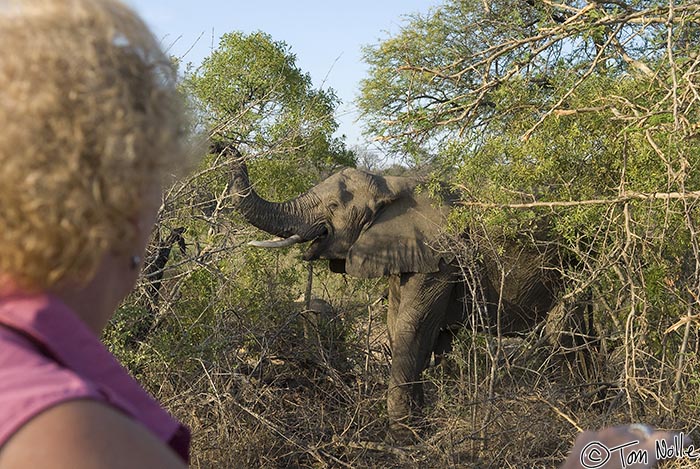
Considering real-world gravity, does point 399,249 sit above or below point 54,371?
below

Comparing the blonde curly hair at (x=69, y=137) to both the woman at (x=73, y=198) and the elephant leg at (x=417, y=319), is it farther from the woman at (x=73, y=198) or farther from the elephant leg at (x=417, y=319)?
the elephant leg at (x=417, y=319)

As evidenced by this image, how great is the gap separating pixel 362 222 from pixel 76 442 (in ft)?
25.6

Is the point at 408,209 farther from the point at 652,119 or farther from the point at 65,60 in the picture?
the point at 65,60

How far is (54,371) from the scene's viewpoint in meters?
0.75

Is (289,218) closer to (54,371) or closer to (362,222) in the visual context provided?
(362,222)

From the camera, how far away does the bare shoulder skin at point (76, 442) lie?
27.0 inches

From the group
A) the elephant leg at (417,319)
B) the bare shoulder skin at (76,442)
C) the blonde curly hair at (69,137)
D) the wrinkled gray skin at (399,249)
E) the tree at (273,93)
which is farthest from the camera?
the tree at (273,93)

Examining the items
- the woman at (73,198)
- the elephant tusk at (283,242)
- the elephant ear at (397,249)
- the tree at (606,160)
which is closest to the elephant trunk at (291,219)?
the elephant tusk at (283,242)

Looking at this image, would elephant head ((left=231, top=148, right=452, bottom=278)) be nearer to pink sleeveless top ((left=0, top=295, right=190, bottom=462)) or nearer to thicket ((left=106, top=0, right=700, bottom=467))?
thicket ((left=106, top=0, right=700, bottom=467))

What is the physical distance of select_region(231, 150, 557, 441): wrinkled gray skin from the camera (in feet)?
27.1

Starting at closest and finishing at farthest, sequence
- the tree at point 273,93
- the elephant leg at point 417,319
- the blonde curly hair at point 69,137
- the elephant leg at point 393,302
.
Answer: the blonde curly hair at point 69,137 → the elephant leg at point 417,319 → the elephant leg at point 393,302 → the tree at point 273,93

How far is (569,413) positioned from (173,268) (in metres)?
2.63

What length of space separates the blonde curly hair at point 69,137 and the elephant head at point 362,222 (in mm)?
7355

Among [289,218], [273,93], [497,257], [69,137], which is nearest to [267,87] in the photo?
[273,93]
